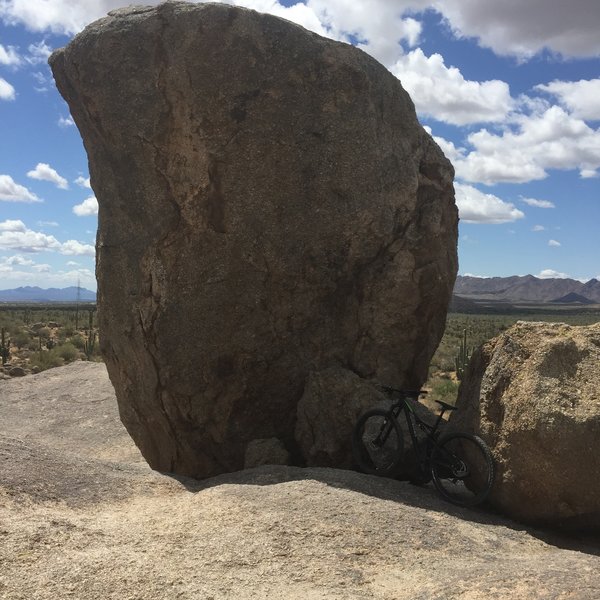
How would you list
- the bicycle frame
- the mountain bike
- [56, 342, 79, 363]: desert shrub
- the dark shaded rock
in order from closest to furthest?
the mountain bike
the bicycle frame
the dark shaded rock
[56, 342, 79, 363]: desert shrub

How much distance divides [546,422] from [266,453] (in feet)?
11.7

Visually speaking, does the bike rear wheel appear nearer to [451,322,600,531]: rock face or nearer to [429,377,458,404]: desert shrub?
[451,322,600,531]: rock face

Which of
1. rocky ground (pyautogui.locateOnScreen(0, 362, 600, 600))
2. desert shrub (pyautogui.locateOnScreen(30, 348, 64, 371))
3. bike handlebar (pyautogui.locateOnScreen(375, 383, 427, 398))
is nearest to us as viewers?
rocky ground (pyautogui.locateOnScreen(0, 362, 600, 600))

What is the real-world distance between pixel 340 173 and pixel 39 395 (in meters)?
11.6

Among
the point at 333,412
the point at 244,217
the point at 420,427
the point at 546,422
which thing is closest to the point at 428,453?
the point at 420,427

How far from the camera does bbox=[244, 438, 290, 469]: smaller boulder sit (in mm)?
8555

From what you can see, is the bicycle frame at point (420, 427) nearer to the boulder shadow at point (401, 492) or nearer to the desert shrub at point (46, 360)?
the boulder shadow at point (401, 492)

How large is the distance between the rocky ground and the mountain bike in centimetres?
24

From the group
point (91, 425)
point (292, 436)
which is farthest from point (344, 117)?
point (91, 425)

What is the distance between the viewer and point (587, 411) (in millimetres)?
6441

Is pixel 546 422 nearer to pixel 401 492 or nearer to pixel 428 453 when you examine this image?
pixel 428 453

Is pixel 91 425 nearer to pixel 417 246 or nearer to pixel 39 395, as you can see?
pixel 39 395

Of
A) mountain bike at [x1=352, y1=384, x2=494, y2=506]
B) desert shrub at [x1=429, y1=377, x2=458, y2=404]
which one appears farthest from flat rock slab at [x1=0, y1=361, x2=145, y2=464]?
desert shrub at [x1=429, y1=377, x2=458, y2=404]

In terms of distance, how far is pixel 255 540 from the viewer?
18.2 feet
